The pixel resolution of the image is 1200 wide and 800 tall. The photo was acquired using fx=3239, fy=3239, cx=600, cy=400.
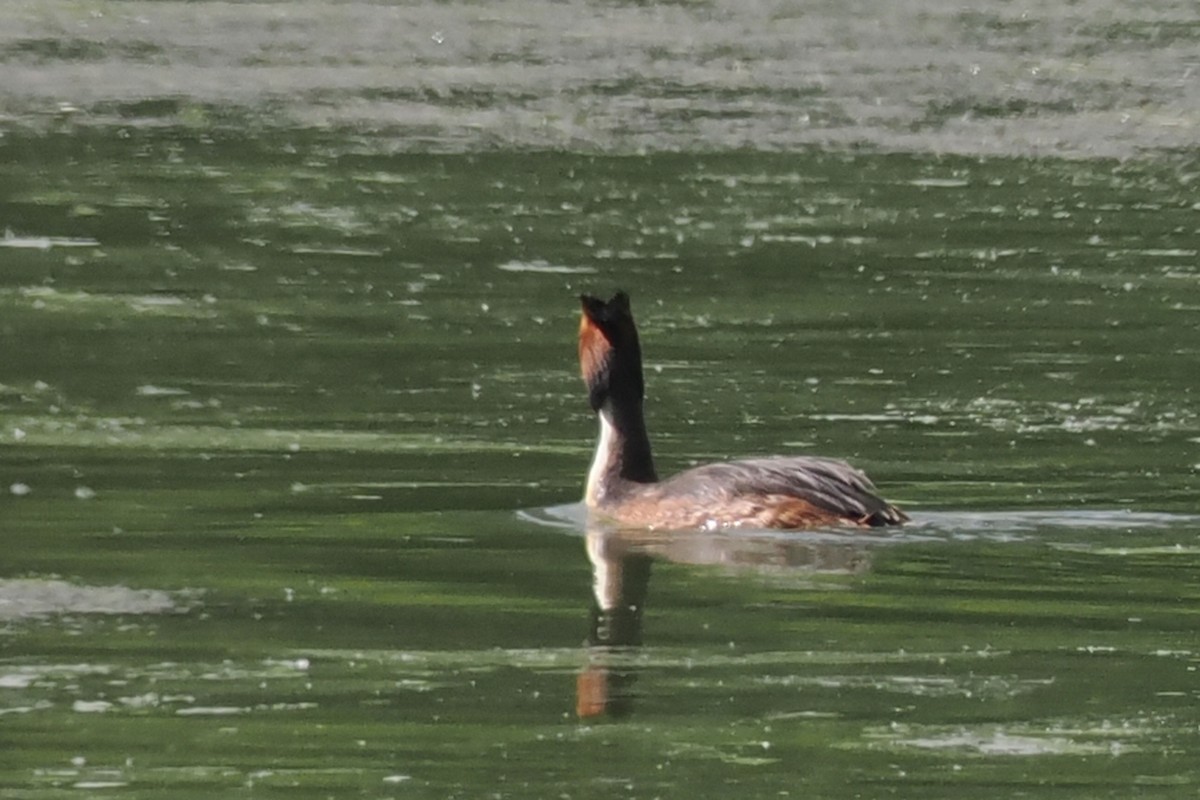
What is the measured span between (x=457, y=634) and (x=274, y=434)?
351cm

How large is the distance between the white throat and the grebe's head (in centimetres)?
5

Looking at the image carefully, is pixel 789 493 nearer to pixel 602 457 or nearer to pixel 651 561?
pixel 651 561

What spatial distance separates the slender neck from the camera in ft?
38.1

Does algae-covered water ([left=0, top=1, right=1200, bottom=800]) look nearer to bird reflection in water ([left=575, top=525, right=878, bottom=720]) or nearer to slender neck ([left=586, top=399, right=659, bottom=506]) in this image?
bird reflection in water ([left=575, top=525, right=878, bottom=720])

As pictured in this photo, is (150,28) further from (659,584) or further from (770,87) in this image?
(659,584)

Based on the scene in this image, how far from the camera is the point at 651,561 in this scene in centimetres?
1082

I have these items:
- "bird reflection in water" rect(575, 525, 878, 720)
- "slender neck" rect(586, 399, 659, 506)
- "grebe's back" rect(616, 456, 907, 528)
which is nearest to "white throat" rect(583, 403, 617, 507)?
"slender neck" rect(586, 399, 659, 506)

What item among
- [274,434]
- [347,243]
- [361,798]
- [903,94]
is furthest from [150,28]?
[361,798]

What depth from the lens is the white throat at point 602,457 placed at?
1158 cm

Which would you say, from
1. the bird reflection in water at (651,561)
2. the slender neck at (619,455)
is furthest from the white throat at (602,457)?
the bird reflection in water at (651,561)

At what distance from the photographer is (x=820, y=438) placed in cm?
1270

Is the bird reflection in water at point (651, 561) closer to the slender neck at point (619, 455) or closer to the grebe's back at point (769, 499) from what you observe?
the grebe's back at point (769, 499)

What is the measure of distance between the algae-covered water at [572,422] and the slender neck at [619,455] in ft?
0.95

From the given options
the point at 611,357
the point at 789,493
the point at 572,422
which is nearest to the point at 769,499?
the point at 789,493
